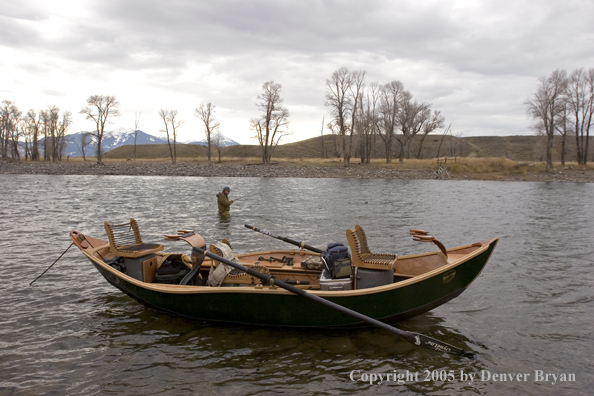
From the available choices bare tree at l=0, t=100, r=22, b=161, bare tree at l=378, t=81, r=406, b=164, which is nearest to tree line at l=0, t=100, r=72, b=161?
bare tree at l=0, t=100, r=22, b=161

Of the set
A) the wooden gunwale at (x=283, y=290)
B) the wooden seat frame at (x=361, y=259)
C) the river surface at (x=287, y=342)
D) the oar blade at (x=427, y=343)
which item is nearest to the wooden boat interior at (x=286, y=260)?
the wooden seat frame at (x=361, y=259)

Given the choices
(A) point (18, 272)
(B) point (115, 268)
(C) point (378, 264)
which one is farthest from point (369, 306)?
(A) point (18, 272)

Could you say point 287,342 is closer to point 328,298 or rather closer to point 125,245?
point 328,298

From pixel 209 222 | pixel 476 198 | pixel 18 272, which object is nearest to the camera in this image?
pixel 18 272

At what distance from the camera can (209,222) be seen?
63.4 ft

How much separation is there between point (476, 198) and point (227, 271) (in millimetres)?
28027

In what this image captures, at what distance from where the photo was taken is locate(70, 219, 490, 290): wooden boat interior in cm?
774

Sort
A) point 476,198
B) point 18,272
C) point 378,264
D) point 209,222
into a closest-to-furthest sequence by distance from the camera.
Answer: point 378,264
point 18,272
point 209,222
point 476,198

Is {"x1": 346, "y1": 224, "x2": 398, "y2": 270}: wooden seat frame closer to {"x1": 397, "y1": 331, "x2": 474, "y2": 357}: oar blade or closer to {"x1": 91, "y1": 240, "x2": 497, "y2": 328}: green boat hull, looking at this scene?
{"x1": 91, "y1": 240, "x2": 497, "y2": 328}: green boat hull

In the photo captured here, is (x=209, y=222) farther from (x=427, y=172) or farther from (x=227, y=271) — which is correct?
(x=427, y=172)

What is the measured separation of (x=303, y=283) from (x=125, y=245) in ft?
13.1

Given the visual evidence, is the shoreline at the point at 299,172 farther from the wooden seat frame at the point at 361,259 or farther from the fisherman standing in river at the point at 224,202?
the wooden seat frame at the point at 361,259

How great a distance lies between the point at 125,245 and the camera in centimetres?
898

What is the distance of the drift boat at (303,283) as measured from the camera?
704 centimetres
